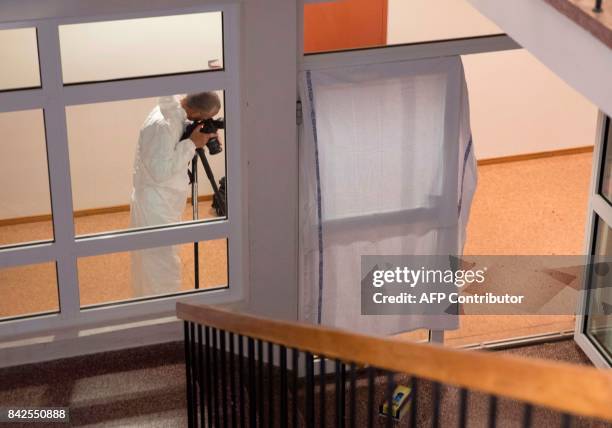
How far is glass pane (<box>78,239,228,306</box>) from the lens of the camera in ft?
18.1

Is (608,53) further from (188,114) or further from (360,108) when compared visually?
(188,114)

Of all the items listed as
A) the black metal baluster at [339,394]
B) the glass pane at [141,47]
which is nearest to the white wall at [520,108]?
the glass pane at [141,47]

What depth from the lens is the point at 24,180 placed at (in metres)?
5.17

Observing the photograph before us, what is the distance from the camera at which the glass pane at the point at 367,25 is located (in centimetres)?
519

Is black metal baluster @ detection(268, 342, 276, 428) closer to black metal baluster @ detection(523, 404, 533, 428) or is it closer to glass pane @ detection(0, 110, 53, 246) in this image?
black metal baluster @ detection(523, 404, 533, 428)

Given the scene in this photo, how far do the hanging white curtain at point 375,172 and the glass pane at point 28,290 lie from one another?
1.33m

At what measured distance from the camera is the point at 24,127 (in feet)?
16.5

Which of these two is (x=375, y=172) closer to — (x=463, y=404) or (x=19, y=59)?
(x=19, y=59)

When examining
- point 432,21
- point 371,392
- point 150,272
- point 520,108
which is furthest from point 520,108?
point 371,392

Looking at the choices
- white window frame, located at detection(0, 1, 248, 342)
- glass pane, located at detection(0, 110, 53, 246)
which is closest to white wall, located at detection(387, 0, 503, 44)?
white window frame, located at detection(0, 1, 248, 342)

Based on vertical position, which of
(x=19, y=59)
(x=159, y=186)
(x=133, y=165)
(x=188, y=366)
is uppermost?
(x=19, y=59)

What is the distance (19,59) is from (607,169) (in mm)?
3263

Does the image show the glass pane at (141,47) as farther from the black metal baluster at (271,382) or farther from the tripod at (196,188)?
the black metal baluster at (271,382)

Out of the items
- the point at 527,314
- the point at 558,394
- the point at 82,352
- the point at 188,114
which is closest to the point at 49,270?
the point at 82,352
